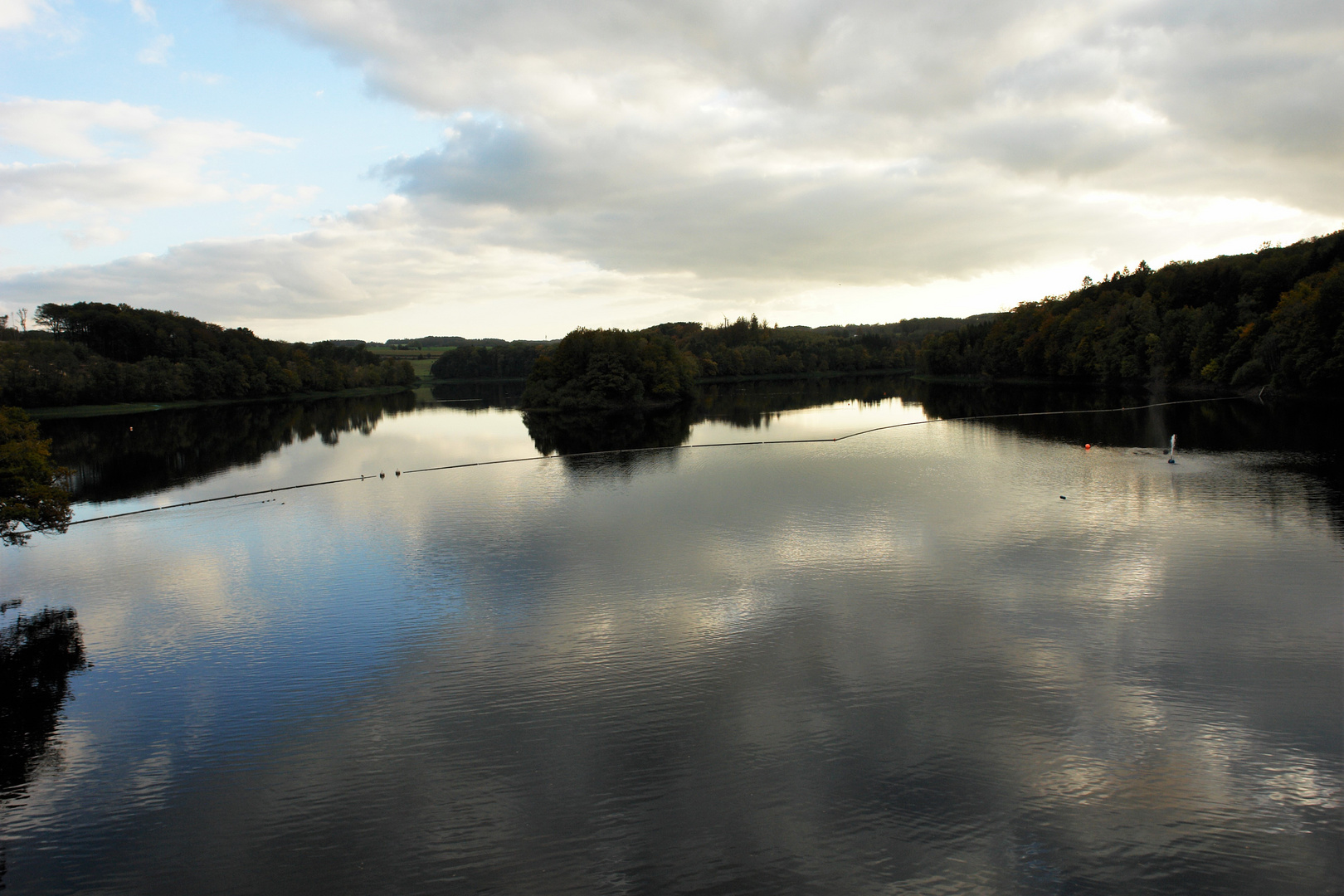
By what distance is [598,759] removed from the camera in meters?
11.2

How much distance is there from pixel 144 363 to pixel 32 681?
97.6 meters

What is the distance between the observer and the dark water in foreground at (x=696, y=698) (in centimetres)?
930

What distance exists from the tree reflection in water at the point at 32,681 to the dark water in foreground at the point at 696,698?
4.0 inches

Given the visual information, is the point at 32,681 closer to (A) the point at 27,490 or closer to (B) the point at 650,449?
(A) the point at 27,490

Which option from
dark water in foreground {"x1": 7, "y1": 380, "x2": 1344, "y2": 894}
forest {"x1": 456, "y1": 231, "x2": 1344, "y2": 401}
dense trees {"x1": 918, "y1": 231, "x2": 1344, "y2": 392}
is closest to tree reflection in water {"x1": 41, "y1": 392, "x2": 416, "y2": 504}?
dark water in foreground {"x1": 7, "y1": 380, "x2": 1344, "y2": 894}

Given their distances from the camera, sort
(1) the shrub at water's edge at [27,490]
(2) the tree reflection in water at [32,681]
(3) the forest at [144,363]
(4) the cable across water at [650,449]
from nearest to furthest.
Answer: (2) the tree reflection in water at [32,681] < (1) the shrub at water's edge at [27,490] < (4) the cable across water at [650,449] < (3) the forest at [144,363]

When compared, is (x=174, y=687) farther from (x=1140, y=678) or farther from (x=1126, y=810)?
(x=1140, y=678)

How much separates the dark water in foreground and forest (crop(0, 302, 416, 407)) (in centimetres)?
6706

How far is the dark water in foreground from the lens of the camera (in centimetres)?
930

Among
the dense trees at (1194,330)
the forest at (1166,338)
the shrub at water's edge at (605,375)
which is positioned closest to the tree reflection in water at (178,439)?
the shrub at water's edge at (605,375)

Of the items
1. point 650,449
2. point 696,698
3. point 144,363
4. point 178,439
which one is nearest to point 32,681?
point 696,698

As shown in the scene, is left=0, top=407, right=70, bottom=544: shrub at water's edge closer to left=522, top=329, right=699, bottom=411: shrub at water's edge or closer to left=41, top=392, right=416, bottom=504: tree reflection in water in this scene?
left=41, top=392, right=416, bottom=504: tree reflection in water

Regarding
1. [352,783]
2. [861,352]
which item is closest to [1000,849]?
[352,783]

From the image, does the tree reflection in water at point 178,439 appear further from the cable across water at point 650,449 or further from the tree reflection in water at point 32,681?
the tree reflection in water at point 32,681
